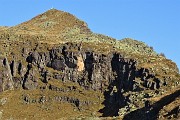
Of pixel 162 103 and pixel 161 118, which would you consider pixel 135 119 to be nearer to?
pixel 162 103

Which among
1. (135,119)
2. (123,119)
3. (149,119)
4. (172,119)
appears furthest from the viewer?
(123,119)

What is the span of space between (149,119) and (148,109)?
9.10 metres

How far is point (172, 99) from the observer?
533ft

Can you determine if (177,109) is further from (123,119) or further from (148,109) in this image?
(123,119)

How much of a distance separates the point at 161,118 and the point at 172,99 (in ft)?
56.2

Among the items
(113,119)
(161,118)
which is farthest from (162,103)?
(113,119)

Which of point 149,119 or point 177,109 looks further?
point 149,119

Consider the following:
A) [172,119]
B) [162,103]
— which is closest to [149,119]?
[162,103]

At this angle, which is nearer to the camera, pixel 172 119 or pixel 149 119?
pixel 172 119

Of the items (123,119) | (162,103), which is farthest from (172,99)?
(123,119)

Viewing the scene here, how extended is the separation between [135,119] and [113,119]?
2438 cm

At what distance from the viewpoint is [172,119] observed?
5546 inches

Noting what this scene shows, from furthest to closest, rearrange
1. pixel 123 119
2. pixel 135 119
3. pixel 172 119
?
pixel 123 119
pixel 135 119
pixel 172 119

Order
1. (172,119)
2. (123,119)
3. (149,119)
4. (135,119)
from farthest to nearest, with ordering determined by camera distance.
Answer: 1. (123,119)
2. (135,119)
3. (149,119)
4. (172,119)
